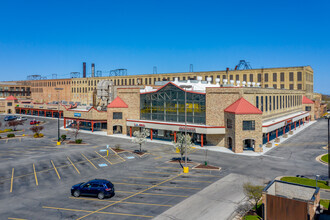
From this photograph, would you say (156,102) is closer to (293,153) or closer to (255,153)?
(255,153)

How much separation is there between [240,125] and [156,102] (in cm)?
2114

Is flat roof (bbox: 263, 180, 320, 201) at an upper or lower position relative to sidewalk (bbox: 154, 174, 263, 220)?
upper

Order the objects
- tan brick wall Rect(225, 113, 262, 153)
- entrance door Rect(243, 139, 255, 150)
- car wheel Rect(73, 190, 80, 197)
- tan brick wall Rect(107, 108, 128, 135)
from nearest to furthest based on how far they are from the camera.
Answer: car wheel Rect(73, 190, 80, 197) → tan brick wall Rect(225, 113, 262, 153) → entrance door Rect(243, 139, 255, 150) → tan brick wall Rect(107, 108, 128, 135)

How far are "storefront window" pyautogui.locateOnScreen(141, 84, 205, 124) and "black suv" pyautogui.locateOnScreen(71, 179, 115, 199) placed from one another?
31112mm

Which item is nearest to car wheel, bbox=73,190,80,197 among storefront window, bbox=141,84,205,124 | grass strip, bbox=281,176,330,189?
grass strip, bbox=281,176,330,189

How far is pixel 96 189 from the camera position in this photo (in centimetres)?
2462

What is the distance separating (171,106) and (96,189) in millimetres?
33651

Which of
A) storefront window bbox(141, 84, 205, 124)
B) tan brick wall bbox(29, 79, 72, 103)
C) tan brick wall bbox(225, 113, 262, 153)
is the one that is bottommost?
tan brick wall bbox(225, 113, 262, 153)

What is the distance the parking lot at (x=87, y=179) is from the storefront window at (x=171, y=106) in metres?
9.63

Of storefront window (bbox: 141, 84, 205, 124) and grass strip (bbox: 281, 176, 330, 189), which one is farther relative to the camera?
storefront window (bbox: 141, 84, 205, 124)

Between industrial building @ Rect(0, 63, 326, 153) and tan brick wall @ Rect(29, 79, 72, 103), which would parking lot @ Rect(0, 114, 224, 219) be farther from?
tan brick wall @ Rect(29, 79, 72, 103)

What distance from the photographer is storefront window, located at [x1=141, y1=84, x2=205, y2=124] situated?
174 feet

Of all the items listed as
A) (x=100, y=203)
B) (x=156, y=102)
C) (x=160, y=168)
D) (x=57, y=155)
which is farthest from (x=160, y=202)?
(x=156, y=102)

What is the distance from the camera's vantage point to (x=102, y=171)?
3369 cm
